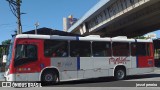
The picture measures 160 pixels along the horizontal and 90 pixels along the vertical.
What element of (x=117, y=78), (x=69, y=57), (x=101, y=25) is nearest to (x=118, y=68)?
(x=117, y=78)

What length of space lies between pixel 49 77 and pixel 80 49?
2.73 meters

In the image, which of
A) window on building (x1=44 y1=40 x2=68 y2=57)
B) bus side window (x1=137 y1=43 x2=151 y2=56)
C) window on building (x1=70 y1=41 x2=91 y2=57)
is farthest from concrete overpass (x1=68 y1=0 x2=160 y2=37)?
window on building (x1=44 y1=40 x2=68 y2=57)

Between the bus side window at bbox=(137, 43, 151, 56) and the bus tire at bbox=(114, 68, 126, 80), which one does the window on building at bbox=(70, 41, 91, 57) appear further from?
the bus side window at bbox=(137, 43, 151, 56)

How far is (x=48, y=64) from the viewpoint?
56.8ft

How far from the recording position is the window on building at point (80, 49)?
18391mm

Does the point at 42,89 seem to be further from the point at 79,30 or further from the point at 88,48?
the point at 79,30

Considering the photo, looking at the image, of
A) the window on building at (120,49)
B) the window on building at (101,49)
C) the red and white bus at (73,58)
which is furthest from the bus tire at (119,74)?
the window on building at (101,49)

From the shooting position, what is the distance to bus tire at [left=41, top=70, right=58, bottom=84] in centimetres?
1710

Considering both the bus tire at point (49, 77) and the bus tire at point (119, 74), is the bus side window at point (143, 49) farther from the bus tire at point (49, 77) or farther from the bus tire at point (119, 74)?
the bus tire at point (49, 77)

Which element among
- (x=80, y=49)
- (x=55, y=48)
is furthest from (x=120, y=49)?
(x=55, y=48)

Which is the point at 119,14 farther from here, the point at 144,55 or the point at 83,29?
the point at 83,29

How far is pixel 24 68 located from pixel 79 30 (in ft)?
125

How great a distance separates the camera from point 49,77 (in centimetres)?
1717

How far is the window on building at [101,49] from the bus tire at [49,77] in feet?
10.2
